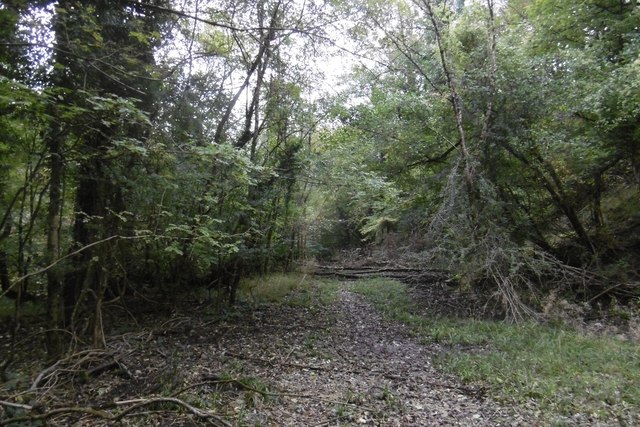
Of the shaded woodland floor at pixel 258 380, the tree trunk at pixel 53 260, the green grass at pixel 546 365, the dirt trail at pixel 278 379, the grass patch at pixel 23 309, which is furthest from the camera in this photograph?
the grass patch at pixel 23 309

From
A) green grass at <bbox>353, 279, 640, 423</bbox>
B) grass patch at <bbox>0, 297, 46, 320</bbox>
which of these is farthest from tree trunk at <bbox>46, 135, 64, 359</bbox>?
green grass at <bbox>353, 279, 640, 423</bbox>

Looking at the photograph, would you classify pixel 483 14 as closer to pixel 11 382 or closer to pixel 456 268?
pixel 456 268

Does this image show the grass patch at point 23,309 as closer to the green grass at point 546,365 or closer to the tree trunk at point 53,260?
the tree trunk at point 53,260

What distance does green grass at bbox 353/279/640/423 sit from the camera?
4.52m

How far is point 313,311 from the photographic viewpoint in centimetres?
973

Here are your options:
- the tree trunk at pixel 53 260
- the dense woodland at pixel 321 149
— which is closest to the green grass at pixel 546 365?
the dense woodland at pixel 321 149

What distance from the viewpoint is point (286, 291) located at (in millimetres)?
11695

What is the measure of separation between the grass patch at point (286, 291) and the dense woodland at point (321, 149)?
728 millimetres

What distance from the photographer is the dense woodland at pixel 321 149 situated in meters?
5.19

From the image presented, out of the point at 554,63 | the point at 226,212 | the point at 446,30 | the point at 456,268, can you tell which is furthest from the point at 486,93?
the point at 226,212

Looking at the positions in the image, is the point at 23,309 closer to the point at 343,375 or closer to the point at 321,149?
the point at 343,375

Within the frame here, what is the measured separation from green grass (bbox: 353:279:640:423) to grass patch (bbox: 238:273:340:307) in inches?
145

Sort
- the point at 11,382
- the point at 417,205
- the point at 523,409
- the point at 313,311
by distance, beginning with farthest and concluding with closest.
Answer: the point at 417,205 < the point at 313,311 < the point at 523,409 < the point at 11,382

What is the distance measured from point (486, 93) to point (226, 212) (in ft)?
21.5
